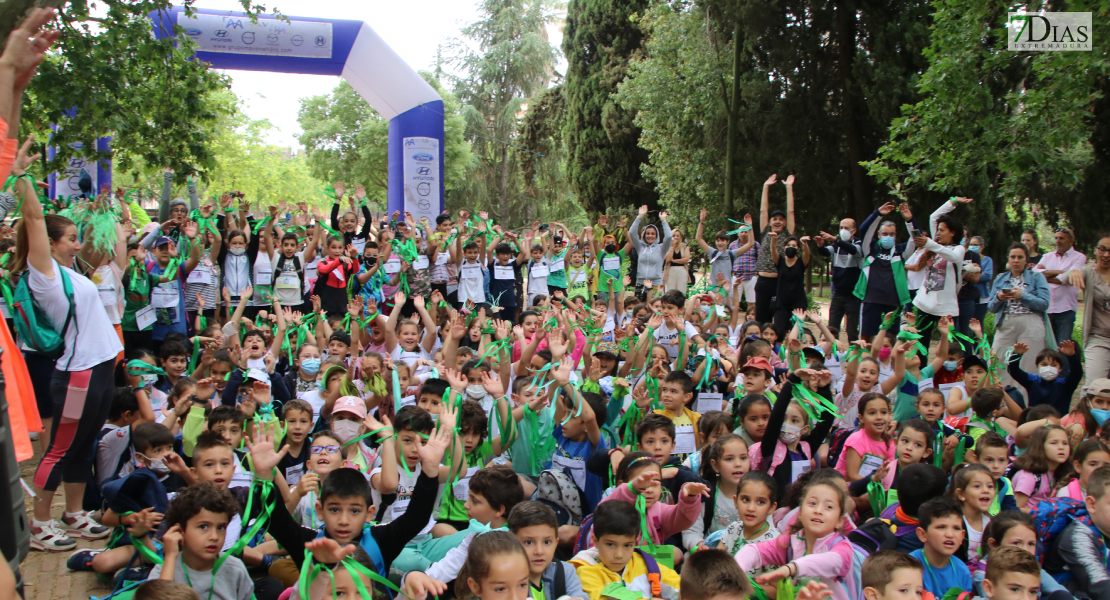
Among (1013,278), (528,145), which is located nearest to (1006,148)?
(1013,278)

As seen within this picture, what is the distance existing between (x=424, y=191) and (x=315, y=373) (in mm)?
9752

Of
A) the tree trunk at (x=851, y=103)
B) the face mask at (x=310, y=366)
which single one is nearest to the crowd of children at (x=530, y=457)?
the face mask at (x=310, y=366)

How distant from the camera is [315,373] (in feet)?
18.0

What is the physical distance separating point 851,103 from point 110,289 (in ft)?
33.5

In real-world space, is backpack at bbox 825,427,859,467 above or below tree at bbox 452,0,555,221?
below

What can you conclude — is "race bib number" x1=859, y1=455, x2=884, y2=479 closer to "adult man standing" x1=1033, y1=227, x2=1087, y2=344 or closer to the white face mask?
the white face mask

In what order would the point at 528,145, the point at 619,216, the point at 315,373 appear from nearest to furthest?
the point at 315,373 < the point at 619,216 < the point at 528,145

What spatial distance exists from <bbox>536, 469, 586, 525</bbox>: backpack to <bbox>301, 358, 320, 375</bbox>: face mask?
2171mm

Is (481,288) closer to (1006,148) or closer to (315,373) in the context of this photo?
(315,373)

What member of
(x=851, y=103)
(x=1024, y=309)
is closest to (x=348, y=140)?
(x=851, y=103)

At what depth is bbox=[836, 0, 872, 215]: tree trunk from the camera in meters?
11.6

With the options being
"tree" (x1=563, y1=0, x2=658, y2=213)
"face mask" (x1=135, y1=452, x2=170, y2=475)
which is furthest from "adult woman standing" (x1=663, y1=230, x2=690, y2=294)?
"tree" (x1=563, y1=0, x2=658, y2=213)

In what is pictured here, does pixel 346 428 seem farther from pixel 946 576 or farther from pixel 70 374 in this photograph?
pixel 946 576

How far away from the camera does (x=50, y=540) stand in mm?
4125
